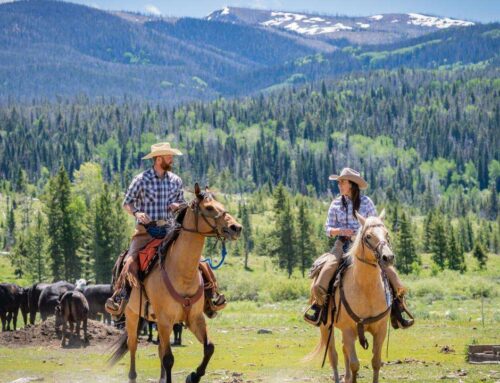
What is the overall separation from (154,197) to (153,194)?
0.22 feet

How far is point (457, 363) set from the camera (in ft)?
87.5

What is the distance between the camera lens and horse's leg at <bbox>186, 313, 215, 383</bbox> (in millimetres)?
18281

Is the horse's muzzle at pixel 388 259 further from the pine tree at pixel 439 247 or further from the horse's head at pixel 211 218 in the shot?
the pine tree at pixel 439 247

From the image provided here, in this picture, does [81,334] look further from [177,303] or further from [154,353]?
[177,303]

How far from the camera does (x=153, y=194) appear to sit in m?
19.8

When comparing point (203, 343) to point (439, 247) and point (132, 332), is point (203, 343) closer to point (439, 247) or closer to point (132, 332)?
point (132, 332)

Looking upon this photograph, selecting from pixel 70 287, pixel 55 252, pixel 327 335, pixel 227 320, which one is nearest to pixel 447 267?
pixel 55 252

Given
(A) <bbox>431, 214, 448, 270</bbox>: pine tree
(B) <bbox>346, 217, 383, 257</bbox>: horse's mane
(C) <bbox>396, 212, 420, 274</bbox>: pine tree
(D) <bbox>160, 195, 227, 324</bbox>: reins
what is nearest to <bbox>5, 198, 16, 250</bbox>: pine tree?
(C) <bbox>396, 212, 420, 274</bbox>: pine tree

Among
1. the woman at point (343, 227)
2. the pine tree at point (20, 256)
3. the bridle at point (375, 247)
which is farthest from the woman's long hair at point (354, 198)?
the pine tree at point (20, 256)

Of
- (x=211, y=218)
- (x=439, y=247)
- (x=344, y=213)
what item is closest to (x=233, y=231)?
(x=211, y=218)

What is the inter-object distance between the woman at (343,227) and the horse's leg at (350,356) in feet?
3.84

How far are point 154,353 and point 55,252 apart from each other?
60.0 metres

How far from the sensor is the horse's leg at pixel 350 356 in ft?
58.6

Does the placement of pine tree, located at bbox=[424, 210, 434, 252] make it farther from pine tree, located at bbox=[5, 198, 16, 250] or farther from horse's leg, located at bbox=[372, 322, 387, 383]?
horse's leg, located at bbox=[372, 322, 387, 383]
